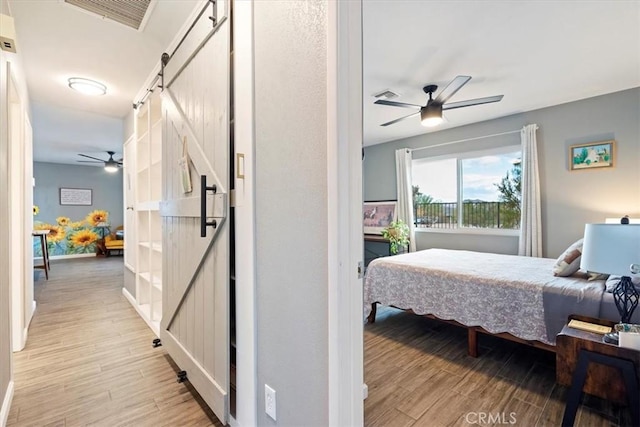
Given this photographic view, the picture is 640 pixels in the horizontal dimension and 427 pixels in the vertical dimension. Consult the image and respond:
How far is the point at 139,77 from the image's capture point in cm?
297

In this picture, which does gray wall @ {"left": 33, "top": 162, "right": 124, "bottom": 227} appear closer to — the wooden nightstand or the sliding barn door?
the sliding barn door

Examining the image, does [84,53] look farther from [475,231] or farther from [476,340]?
[475,231]

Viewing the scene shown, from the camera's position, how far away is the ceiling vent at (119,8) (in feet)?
6.23

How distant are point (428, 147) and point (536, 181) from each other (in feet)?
5.53

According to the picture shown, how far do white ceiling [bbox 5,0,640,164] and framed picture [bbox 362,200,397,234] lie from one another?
7.24 feet

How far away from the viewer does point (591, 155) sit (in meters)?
3.35

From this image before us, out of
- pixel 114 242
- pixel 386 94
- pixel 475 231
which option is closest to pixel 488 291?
pixel 386 94

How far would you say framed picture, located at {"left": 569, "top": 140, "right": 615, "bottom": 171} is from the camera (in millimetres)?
3238

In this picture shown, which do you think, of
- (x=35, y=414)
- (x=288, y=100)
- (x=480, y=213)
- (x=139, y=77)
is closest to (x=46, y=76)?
(x=139, y=77)

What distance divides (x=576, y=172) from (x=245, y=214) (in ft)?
13.1

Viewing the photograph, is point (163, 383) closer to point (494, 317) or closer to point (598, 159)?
point (494, 317)

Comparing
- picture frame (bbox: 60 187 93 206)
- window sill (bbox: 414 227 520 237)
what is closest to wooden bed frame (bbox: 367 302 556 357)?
window sill (bbox: 414 227 520 237)

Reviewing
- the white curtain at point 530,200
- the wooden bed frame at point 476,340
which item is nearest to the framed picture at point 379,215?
the white curtain at point 530,200

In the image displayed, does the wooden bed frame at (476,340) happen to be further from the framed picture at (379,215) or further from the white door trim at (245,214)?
the framed picture at (379,215)
